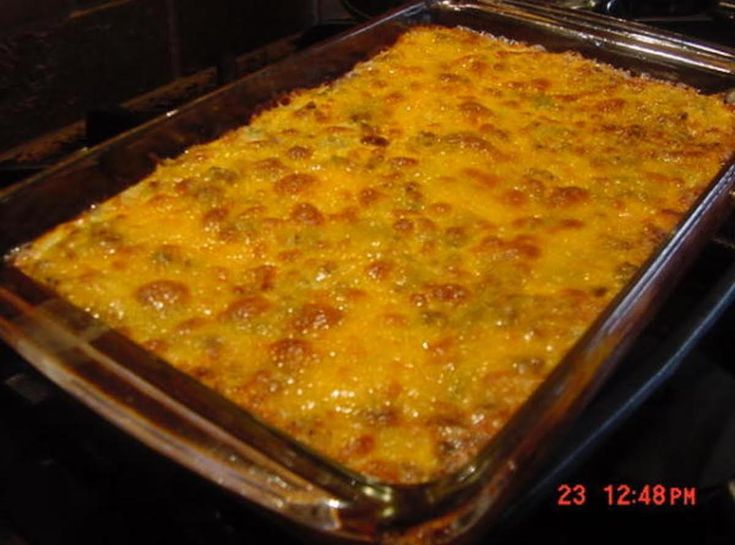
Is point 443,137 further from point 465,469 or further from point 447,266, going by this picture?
point 465,469

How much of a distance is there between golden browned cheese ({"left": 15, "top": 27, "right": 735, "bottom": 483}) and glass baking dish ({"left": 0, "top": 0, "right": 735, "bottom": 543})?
0.17ft

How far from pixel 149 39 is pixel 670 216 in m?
1.16

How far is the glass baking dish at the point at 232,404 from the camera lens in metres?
0.79

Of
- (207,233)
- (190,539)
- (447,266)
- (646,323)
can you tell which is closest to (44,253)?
(207,233)

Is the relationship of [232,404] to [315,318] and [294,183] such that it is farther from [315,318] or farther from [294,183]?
[294,183]
